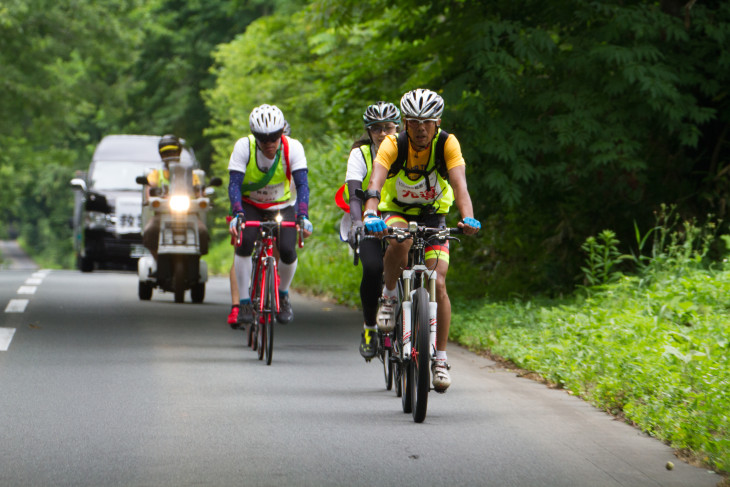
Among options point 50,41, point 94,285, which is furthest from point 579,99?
point 50,41

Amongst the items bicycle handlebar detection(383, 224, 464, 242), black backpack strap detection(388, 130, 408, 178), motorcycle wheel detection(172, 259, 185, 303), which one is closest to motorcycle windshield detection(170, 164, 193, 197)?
motorcycle wheel detection(172, 259, 185, 303)

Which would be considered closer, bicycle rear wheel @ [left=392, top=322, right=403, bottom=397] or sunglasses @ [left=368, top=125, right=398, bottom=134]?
bicycle rear wheel @ [left=392, top=322, right=403, bottom=397]

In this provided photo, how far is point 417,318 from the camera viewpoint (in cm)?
723

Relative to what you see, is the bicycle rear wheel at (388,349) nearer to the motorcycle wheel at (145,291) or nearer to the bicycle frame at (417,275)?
the bicycle frame at (417,275)

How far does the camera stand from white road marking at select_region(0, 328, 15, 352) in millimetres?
10539

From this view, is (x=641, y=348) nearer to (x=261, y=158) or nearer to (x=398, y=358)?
(x=398, y=358)

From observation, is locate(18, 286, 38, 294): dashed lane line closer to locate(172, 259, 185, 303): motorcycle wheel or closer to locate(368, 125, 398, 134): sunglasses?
locate(172, 259, 185, 303): motorcycle wheel

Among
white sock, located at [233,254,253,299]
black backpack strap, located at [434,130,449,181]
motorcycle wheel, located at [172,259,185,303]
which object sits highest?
black backpack strap, located at [434,130,449,181]

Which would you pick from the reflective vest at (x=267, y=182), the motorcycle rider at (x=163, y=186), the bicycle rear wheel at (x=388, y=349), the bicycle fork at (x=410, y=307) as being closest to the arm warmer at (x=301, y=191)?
the reflective vest at (x=267, y=182)

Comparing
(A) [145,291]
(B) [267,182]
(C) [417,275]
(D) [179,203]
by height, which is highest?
(B) [267,182]

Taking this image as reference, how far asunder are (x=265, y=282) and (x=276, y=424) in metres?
3.00

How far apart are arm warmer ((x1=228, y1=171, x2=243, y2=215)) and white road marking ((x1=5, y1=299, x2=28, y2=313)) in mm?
5029

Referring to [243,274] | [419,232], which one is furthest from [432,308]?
[243,274]

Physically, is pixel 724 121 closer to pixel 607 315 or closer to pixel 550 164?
pixel 550 164
